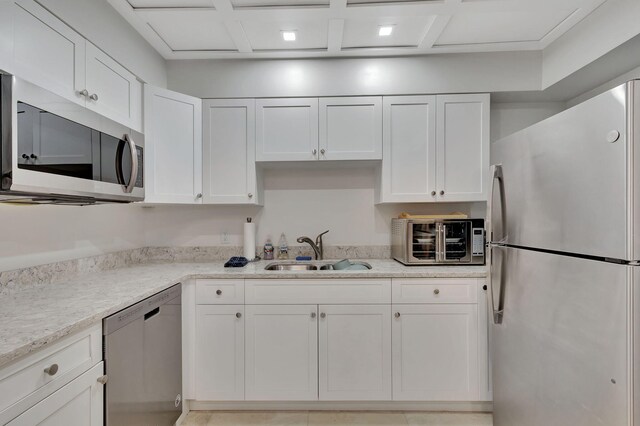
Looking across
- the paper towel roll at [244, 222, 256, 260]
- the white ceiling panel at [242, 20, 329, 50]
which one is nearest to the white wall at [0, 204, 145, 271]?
the paper towel roll at [244, 222, 256, 260]

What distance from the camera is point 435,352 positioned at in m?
2.03

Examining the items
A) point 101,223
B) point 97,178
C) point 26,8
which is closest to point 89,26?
point 26,8

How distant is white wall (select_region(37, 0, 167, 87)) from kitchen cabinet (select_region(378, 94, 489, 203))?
1.68 meters

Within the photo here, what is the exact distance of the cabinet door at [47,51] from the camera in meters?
1.25

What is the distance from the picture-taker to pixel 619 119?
106cm

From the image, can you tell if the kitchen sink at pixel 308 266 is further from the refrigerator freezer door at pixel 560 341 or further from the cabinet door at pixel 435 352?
the refrigerator freezer door at pixel 560 341

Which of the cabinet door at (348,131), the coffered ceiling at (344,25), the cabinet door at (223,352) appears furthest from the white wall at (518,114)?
the cabinet door at (223,352)

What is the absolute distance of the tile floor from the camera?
197 centimetres

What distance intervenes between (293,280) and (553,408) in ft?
4.67

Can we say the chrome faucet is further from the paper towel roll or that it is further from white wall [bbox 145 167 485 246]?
the paper towel roll

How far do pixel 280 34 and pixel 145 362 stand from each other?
2.08m

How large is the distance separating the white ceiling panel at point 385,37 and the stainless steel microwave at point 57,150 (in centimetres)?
149

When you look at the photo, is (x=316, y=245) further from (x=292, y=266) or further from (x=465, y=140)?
(x=465, y=140)

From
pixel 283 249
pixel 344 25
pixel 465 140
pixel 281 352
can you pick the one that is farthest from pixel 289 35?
pixel 281 352
